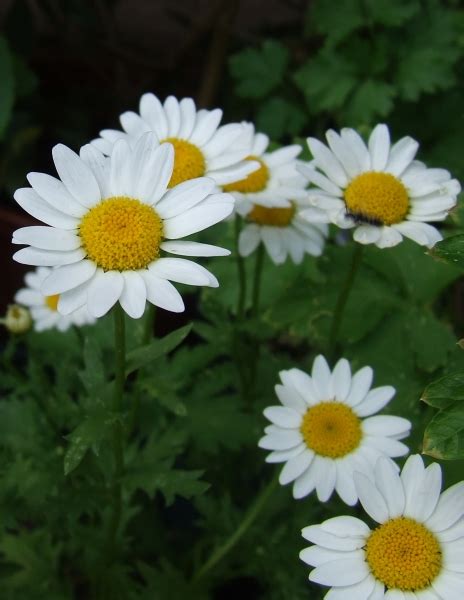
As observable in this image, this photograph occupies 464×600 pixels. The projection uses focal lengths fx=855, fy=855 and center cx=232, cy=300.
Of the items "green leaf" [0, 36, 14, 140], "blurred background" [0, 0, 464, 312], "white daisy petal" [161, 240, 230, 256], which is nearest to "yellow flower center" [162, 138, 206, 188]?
"white daisy petal" [161, 240, 230, 256]

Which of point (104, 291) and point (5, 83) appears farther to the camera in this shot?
point (5, 83)

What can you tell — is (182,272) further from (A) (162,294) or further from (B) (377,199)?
(B) (377,199)

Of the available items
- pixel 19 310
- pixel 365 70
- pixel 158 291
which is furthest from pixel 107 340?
pixel 365 70

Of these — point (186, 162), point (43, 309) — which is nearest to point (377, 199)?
point (186, 162)

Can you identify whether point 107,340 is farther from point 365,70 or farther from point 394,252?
point 365,70

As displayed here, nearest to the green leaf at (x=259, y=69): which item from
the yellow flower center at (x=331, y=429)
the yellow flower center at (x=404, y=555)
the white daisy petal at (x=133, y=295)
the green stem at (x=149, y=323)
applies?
the green stem at (x=149, y=323)

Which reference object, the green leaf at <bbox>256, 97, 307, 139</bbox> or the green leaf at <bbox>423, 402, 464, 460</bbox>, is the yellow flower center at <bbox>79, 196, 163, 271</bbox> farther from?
the green leaf at <bbox>256, 97, 307, 139</bbox>
